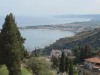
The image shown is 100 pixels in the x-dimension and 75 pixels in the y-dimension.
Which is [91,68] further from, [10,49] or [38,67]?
[10,49]

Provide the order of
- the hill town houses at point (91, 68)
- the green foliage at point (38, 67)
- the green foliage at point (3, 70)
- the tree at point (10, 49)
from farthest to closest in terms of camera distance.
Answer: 1. the hill town houses at point (91, 68)
2. the green foliage at point (38, 67)
3. the tree at point (10, 49)
4. the green foliage at point (3, 70)

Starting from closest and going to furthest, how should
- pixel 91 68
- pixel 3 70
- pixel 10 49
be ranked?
1. pixel 3 70
2. pixel 10 49
3. pixel 91 68

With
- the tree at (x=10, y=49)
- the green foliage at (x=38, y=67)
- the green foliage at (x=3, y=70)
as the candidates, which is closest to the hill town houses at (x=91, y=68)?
the green foliage at (x=38, y=67)

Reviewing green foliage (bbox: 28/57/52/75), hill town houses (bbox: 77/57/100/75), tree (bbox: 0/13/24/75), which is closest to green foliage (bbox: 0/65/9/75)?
tree (bbox: 0/13/24/75)

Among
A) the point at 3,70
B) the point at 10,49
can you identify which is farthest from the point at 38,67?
the point at 3,70

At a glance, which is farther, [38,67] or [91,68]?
[91,68]

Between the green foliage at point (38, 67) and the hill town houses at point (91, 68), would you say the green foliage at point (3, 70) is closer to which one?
the green foliage at point (38, 67)

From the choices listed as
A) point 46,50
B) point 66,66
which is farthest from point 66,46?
point 66,66

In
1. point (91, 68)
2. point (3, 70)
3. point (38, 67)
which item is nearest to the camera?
point (3, 70)

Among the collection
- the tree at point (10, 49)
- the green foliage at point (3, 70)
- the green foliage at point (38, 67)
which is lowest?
the green foliage at point (38, 67)

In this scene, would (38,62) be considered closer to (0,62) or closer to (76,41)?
(0,62)

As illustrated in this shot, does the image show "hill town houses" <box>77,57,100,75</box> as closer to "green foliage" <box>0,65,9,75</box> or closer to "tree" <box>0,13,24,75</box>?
"tree" <box>0,13,24,75</box>
